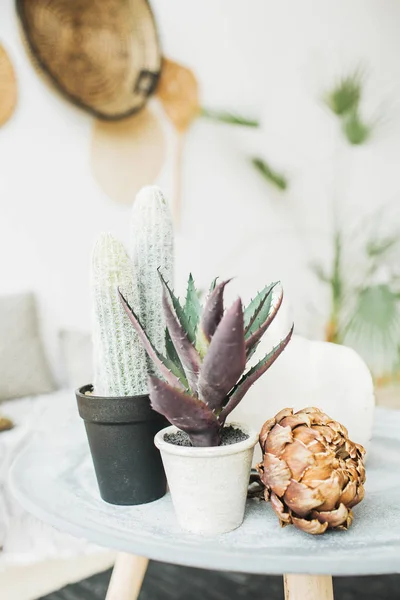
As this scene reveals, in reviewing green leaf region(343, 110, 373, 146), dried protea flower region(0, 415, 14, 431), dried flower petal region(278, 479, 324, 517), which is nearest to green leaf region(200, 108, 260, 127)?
green leaf region(343, 110, 373, 146)

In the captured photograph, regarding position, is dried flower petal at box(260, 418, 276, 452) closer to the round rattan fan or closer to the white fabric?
the white fabric

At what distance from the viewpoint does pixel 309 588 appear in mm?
626

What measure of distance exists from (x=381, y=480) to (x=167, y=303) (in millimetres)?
360

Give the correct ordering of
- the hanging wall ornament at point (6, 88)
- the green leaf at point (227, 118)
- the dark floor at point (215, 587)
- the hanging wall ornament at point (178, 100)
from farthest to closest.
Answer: the hanging wall ornament at point (178, 100), the green leaf at point (227, 118), the hanging wall ornament at point (6, 88), the dark floor at point (215, 587)

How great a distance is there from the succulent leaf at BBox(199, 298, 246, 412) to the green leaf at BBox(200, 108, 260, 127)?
186 centimetres

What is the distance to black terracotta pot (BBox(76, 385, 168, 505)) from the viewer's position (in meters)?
0.63

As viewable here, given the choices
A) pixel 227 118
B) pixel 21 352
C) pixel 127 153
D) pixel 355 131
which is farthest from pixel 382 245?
pixel 21 352

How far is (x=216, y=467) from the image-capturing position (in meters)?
0.55

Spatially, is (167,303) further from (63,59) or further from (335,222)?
(335,222)

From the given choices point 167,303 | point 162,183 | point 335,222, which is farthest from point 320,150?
point 167,303

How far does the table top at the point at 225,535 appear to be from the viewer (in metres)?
0.49

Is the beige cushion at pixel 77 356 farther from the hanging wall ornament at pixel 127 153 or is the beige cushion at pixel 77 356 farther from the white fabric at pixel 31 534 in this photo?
the white fabric at pixel 31 534

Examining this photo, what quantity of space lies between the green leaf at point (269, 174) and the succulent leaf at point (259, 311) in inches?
79.7

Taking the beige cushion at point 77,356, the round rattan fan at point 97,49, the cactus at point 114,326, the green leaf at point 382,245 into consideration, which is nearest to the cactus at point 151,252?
the cactus at point 114,326
